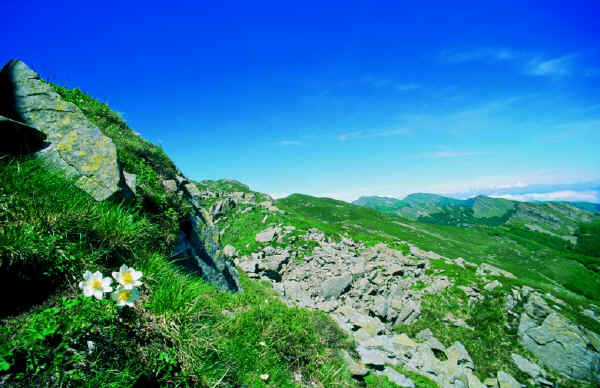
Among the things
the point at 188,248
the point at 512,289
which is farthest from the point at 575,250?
the point at 188,248

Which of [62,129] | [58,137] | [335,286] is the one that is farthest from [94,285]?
[335,286]

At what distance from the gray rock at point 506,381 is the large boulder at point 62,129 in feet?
59.3

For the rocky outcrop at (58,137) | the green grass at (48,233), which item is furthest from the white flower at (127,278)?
the rocky outcrop at (58,137)

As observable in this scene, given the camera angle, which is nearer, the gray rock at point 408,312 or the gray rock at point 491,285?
the gray rock at point 408,312

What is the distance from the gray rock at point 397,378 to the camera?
8.38 meters

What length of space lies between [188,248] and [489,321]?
1906cm

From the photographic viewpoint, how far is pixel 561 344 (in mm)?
14797

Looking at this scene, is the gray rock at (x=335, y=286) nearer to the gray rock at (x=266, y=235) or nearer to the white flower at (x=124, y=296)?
the gray rock at (x=266, y=235)

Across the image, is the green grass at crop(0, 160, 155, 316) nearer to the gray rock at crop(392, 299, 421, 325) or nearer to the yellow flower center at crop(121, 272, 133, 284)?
the yellow flower center at crop(121, 272, 133, 284)

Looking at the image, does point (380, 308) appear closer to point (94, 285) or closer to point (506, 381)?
point (506, 381)

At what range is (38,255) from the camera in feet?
11.3

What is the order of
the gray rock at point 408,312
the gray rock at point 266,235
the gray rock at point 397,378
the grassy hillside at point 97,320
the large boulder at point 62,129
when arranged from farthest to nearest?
the gray rock at point 266,235
the gray rock at point 408,312
the gray rock at point 397,378
the large boulder at point 62,129
the grassy hillside at point 97,320

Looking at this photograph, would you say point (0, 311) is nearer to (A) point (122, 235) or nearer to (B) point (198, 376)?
(A) point (122, 235)

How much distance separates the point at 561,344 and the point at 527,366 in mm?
2603
